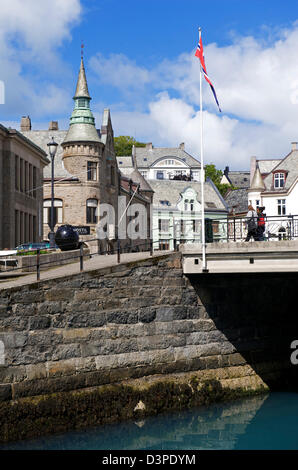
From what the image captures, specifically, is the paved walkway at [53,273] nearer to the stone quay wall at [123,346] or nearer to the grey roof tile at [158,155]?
the stone quay wall at [123,346]

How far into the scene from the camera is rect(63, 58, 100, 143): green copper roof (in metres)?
53.3

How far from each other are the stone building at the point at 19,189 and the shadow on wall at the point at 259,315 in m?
15.7

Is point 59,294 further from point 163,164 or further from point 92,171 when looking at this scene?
point 163,164

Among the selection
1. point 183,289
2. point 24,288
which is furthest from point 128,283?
point 24,288

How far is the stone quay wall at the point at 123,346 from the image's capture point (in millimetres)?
18359

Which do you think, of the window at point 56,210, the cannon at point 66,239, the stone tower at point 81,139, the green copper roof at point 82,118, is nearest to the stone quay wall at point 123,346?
the cannon at point 66,239

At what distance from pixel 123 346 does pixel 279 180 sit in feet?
157

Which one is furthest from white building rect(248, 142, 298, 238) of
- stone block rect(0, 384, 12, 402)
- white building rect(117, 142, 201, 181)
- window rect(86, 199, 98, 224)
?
stone block rect(0, 384, 12, 402)

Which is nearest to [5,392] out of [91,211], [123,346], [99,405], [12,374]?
[12,374]

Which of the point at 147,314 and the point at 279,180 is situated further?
the point at 279,180

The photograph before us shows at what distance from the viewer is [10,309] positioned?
725 inches

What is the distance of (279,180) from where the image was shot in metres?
65.9

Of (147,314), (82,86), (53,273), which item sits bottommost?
(147,314)
